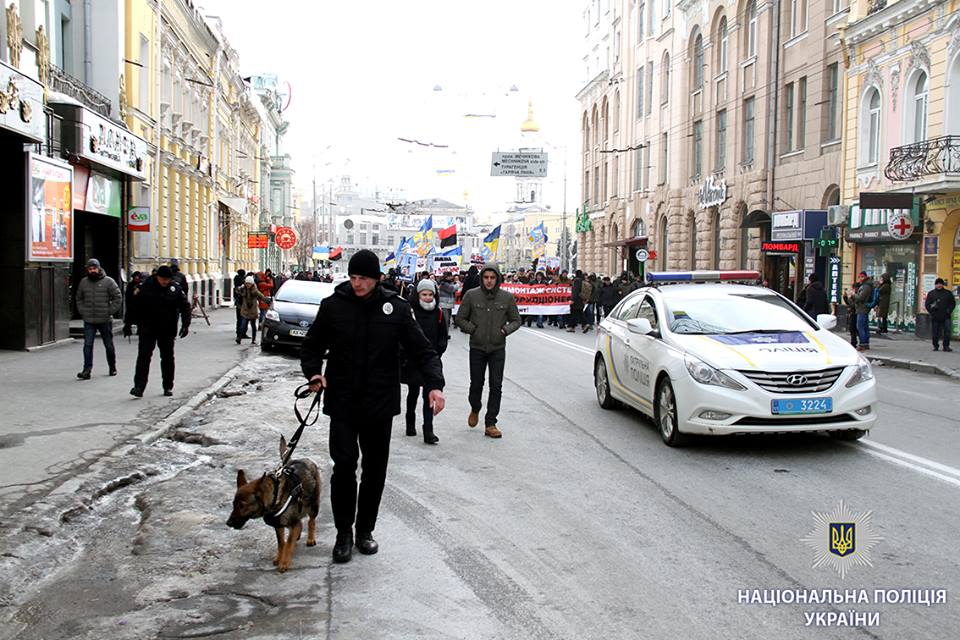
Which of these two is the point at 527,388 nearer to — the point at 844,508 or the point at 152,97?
the point at 844,508

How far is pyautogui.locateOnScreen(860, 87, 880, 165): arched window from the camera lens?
86.8 feet

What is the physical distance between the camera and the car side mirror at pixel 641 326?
970 cm

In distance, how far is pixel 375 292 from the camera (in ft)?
17.8

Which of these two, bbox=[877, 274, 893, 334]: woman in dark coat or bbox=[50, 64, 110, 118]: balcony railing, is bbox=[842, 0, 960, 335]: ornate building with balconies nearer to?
bbox=[877, 274, 893, 334]: woman in dark coat

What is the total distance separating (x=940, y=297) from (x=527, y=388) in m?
11.5

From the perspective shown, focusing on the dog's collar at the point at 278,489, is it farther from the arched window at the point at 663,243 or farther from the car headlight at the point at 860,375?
the arched window at the point at 663,243

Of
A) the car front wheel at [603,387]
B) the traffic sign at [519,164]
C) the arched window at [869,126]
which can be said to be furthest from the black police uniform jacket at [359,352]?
the traffic sign at [519,164]

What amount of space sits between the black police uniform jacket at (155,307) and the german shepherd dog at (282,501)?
722cm

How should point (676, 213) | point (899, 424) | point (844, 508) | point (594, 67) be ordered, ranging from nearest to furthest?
point (844, 508) < point (899, 424) < point (676, 213) < point (594, 67)

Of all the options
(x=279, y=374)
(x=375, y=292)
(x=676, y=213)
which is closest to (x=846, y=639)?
(x=375, y=292)

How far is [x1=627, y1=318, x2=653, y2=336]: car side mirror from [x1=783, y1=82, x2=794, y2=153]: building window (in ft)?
83.2

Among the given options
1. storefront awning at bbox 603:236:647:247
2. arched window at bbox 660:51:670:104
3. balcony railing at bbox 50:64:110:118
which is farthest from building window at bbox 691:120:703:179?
balcony railing at bbox 50:64:110:118

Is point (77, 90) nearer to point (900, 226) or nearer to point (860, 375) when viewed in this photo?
point (860, 375)

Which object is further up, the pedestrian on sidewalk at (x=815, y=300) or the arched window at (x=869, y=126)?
the arched window at (x=869, y=126)
